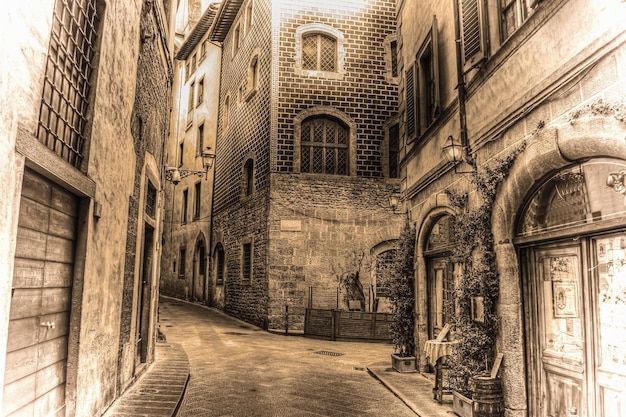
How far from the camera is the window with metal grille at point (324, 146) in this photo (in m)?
15.2

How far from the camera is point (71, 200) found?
174 inches

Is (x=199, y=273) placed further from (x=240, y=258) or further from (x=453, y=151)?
(x=453, y=151)

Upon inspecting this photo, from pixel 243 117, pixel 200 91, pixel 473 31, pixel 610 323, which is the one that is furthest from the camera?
pixel 200 91

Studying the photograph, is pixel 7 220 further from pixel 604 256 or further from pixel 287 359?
pixel 287 359

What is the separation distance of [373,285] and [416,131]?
22.1 ft

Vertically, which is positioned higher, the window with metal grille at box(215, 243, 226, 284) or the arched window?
the arched window

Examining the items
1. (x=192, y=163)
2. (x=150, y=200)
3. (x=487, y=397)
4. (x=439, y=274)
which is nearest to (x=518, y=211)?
(x=487, y=397)

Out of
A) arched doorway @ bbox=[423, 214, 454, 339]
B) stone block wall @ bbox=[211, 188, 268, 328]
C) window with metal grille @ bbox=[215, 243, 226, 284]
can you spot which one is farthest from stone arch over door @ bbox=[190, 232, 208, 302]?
arched doorway @ bbox=[423, 214, 454, 339]

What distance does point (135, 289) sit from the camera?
7246mm

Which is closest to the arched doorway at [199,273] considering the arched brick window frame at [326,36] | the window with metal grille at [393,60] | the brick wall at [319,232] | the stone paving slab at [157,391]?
the brick wall at [319,232]

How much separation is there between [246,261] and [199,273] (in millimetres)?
5882

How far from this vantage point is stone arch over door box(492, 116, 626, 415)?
166 inches

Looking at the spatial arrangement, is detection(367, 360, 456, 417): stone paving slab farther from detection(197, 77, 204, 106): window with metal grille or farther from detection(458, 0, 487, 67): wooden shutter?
detection(197, 77, 204, 106): window with metal grille

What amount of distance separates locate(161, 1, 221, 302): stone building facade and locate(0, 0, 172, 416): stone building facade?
13719 millimetres
